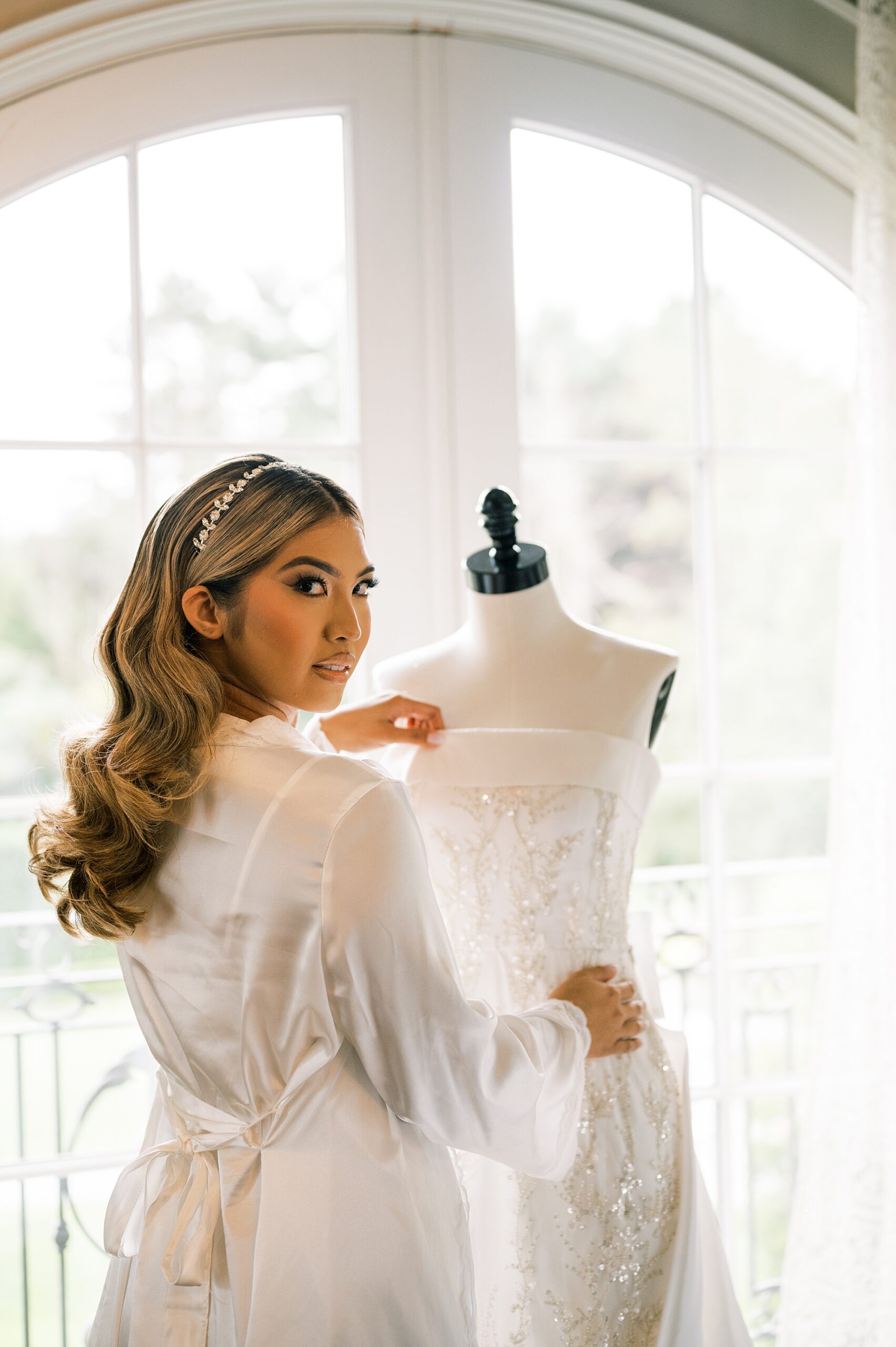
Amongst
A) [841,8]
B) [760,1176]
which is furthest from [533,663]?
[841,8]

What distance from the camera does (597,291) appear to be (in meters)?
2.07

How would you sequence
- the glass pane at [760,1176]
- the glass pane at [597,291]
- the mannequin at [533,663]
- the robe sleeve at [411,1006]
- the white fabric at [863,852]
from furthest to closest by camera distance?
the glass pane at [760,1176], the glass pane at [597,291], the white fabric at [863,852], the mannequin at [533,663], the robe sleeve at [411,1006]

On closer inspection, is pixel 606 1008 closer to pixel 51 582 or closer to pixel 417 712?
pixel 417 712

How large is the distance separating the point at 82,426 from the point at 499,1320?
57.8 inches

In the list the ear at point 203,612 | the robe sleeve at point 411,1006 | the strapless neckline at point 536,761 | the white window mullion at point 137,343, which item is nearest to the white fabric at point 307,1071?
the robe sleeve at point 411,1006

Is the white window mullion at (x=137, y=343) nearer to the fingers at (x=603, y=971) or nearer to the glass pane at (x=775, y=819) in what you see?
the fingers at (x=603, y=971)

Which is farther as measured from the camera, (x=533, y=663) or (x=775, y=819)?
(x=775, y=819)

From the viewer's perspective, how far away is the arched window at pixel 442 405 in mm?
1820

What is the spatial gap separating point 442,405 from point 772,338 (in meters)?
0.72

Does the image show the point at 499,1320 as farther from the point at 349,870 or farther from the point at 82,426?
the point at 82,426

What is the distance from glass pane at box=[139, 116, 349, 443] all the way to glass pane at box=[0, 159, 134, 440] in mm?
46

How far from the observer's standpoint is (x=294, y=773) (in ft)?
3.43

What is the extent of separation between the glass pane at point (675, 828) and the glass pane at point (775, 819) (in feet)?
0.24

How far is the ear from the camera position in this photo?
112 cm
